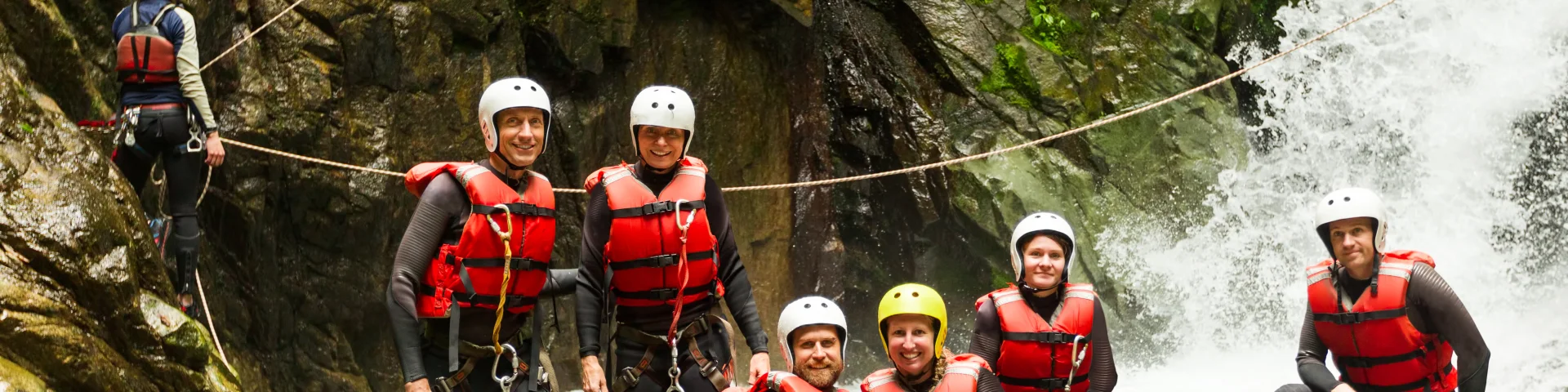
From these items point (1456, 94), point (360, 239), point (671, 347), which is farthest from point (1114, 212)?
point (671, 347)

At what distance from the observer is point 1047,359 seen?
4883 mm

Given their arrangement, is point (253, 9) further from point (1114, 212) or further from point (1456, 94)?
point (1456, 94)

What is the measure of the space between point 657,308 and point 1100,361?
1.82 m

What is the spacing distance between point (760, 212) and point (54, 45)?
253 inches

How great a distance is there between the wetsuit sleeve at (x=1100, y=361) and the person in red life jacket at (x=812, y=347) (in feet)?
4.18

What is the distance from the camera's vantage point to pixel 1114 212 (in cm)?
1109

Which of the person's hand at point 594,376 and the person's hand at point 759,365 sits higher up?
the person's hand at point 759,365

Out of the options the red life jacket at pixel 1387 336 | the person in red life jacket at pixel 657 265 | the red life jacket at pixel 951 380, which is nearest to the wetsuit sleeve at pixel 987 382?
the red life jacket at pixel 951 380

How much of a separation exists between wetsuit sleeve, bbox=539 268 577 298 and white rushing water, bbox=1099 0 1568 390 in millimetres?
6761

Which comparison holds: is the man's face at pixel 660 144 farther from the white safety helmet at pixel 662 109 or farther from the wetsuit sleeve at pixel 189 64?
the wetsuit sleeve at pixel 189 64

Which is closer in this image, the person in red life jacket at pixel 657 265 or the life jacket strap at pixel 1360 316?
the person in red life jacket at pixel 657 265

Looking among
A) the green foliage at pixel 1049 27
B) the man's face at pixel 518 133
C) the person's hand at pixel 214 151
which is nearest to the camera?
the man's face at pixel 518 133

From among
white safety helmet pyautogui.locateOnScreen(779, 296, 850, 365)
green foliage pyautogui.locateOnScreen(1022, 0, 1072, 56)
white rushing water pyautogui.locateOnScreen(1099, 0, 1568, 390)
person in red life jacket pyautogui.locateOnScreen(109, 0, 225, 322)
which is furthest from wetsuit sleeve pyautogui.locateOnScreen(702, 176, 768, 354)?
green foliage pyautogui.locateOnScreen(1022, 0, 1072, 56)

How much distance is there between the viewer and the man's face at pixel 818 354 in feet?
13.5
